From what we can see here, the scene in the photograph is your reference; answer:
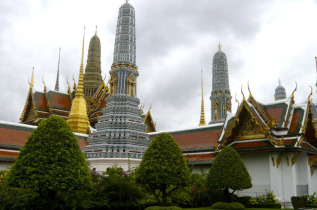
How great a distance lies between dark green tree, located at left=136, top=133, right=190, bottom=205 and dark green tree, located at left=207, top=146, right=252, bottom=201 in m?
2.43

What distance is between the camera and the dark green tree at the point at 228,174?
37.8 ft

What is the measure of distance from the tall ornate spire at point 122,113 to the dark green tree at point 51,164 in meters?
7.43

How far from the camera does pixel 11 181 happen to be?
766cm

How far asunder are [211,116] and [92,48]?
54.6ft

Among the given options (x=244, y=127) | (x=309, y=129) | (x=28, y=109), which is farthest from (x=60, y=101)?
(x=309, y=129)

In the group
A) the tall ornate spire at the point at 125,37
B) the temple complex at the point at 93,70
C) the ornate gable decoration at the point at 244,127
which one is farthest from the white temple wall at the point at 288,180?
the temple complex at the point at 93,70

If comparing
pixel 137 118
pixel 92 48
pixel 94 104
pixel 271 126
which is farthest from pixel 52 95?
pixel 271 126

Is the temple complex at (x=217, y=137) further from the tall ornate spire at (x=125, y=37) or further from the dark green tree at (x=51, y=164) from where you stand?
the dark green tree at (x=51, y=164)

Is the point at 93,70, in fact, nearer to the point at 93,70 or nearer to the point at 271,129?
the point at 93,70

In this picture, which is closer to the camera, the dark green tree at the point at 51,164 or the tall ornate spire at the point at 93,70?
the dark green tree at the point at 51,164

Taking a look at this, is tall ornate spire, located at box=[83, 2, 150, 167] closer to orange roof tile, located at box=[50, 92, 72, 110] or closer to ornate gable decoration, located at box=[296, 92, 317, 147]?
ornate gable decoration, located at box=[296, 92, 317, 147]

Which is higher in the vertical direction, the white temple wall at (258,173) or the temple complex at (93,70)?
the temple complex at (93,70)

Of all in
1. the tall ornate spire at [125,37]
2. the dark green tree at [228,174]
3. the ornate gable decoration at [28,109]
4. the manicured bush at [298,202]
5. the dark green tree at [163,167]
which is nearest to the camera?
the dark green tree at [163,167]

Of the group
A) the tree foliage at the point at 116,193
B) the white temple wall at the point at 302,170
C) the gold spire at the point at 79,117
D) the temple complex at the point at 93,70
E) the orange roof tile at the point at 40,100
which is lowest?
the tree foliage at the point at 116,193
